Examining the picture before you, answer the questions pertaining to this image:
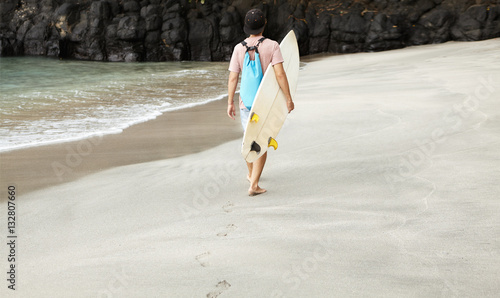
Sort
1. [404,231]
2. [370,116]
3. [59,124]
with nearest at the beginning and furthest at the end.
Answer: [404,231] < [370,116] < [59,124]

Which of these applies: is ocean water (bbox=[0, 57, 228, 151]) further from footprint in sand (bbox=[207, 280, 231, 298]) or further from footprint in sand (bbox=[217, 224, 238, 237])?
footprint in sand (bbox=[207, 280, 231, 298])

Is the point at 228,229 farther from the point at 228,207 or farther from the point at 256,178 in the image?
the point at 256,178

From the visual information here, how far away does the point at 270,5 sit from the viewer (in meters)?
20.0

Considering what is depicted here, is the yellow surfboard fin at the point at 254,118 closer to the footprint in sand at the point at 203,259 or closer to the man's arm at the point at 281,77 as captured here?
the man's arm at the point at 281,77

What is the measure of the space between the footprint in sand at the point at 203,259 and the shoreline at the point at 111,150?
6.90ft

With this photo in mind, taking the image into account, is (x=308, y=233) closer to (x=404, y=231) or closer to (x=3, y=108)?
(x=404, y=231)

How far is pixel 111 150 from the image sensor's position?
4977 millimetres

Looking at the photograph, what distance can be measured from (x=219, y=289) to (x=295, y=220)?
81 centimetres

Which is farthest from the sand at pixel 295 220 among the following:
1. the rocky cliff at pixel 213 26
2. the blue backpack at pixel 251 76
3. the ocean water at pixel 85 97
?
the rocky cliff at pixel 213 26

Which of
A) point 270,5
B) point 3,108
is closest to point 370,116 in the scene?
point 3,108

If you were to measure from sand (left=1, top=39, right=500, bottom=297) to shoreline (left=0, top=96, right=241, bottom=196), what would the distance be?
0.14m

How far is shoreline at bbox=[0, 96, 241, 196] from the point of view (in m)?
4.13

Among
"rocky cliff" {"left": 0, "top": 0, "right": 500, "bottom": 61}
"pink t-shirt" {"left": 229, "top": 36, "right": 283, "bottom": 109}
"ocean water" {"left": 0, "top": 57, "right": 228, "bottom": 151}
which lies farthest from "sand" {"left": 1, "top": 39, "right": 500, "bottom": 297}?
"rocky cliff" {"left": 0, "top": 0, "right": 500, "bottom": 61}

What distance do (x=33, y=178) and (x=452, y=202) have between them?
338 centimetres
